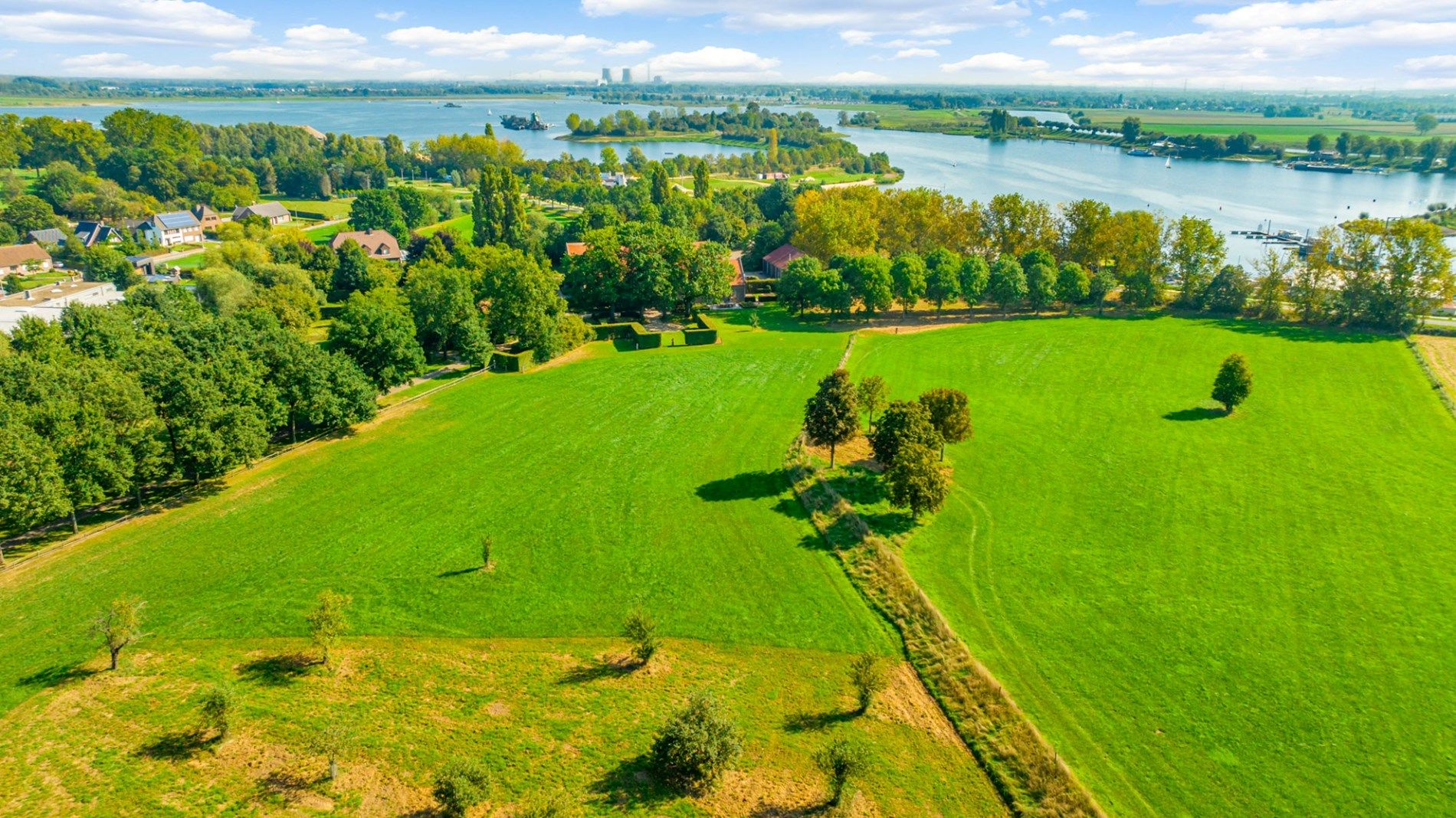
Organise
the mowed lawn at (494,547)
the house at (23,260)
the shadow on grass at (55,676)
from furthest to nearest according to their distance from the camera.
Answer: the house at (23,260), the mowed lawn at (494,547), the shadow on grass at (55,676)

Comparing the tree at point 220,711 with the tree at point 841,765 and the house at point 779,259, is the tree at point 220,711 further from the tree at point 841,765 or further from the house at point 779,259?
the house at point 779,259

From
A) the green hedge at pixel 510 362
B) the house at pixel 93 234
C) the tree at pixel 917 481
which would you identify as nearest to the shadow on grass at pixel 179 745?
the tree at pixel 917 481

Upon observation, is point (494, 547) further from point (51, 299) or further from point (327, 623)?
point (51, 299)

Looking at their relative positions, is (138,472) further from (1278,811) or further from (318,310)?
(1278,811)

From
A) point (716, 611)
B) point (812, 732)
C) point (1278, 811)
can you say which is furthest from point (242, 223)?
point (1278, 811)

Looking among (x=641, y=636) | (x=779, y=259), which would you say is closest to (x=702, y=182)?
(x=779, y=259)
